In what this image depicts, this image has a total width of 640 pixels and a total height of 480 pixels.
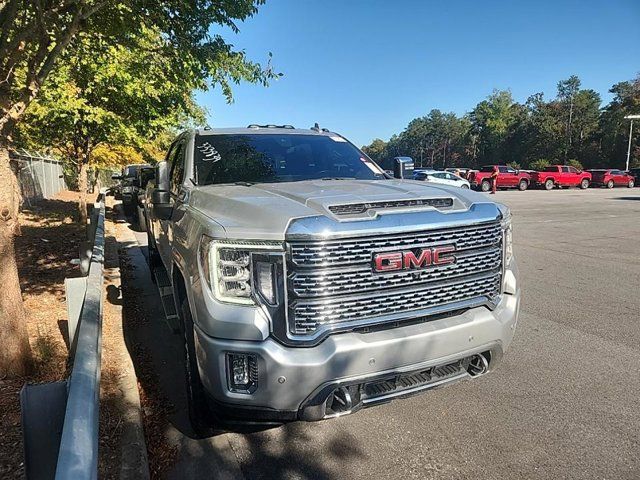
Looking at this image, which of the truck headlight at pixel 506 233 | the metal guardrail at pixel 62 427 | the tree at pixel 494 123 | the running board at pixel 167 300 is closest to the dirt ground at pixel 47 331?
the running board at pixel 167 300

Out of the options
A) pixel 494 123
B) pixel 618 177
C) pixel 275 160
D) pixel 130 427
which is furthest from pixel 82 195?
pixel 494 123

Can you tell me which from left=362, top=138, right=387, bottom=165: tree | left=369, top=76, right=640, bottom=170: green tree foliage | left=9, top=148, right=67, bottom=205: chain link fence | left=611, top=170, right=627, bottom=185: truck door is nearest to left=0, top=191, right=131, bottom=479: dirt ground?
left=9, top=148, right=67, bottom=205: chain link fence

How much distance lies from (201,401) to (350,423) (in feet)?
3.62

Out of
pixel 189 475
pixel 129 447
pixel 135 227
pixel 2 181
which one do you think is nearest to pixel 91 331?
pixel 129 447

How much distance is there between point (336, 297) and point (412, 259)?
505mm

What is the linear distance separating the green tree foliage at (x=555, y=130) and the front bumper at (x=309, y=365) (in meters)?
56.2

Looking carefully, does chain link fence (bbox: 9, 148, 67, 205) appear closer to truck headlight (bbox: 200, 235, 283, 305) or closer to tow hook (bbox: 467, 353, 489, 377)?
truck headlight (bbox: 200, 235, 283, 305)

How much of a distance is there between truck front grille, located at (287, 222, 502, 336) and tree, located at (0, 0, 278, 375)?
2.47m

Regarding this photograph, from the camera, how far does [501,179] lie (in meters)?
35.5

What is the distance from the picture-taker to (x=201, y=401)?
9.28ft

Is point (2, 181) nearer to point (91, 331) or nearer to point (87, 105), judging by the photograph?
point (91, 331)

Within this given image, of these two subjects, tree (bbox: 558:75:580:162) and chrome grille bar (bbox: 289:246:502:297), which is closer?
chrome grille bar (bbox: 289:246:502:297)

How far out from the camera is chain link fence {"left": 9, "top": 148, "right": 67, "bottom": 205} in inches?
618

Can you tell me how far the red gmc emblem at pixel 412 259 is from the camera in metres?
2.61
